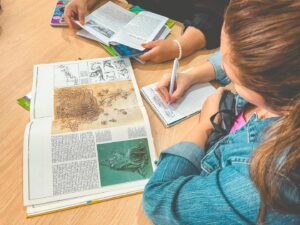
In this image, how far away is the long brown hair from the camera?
1.41ft

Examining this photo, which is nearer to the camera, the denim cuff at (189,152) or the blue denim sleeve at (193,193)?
the blue denim sleeve at (193,193)

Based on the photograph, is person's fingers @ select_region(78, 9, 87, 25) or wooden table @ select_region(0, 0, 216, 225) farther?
person's fingers @ select_region(78, 9, 87, 25)

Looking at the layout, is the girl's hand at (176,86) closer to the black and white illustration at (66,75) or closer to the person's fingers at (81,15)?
the black and white illustration at (66,75)

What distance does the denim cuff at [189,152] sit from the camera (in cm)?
71

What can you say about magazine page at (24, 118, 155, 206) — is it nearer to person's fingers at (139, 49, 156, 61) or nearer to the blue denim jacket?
the blue denim jacket

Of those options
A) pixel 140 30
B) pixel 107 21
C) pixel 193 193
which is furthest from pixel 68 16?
pixel 193 193

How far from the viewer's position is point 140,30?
1.06 m

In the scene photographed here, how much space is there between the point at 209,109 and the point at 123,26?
1.47 ft

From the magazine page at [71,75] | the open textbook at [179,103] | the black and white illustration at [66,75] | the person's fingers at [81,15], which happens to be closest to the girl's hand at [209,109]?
the open textbook at [179,103]

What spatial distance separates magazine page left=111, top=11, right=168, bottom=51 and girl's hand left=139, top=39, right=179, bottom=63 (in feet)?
0.10

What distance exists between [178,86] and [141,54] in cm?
19

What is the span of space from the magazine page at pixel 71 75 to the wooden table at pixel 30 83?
0.10 feet

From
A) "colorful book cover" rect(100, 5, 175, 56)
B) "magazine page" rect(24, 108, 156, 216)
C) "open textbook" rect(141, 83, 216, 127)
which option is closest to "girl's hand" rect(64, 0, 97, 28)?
"colorful book cover" rect(100, 5, 175, 56)

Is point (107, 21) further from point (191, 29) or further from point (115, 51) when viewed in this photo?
point (191, 29)
